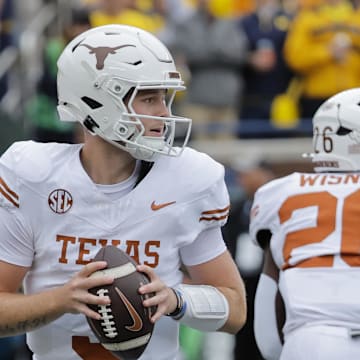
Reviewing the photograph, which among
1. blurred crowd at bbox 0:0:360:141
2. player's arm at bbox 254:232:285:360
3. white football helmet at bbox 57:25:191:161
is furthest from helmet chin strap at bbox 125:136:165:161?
blurred crowd at bbox 0:0:360:141

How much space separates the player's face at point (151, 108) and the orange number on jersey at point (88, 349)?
28.8 inches

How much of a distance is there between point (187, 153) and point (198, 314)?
0.57 m

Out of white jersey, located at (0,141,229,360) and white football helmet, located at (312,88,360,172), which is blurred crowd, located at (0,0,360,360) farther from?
white jersey, located at (0,141,229,360)

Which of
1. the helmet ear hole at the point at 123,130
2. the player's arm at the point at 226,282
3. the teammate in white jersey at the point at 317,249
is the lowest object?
the teammate in white jersey at the point at 317,249

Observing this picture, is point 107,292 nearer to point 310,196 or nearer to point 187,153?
point 187,153

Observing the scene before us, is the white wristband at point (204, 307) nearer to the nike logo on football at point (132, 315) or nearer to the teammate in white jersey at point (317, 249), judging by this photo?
the nike logo on football at point (132, 315)

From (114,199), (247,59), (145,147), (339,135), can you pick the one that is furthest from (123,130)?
(247,59)

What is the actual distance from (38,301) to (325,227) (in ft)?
4.83

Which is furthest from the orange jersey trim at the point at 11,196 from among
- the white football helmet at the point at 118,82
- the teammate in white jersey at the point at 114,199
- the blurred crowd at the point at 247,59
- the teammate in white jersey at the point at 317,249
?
the blurred crowd at the point at 247,59

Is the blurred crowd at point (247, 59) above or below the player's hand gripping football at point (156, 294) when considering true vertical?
below

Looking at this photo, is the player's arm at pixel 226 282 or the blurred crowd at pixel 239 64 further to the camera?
the blurred crowd at pixel 239 64

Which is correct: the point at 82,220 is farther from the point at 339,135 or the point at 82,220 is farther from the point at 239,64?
the point at 239,64

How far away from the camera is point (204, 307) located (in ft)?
11.9

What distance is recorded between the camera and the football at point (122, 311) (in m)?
3.28
